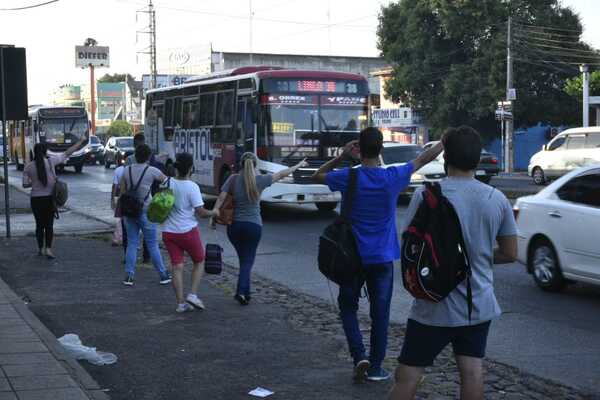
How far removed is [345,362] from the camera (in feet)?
23.7

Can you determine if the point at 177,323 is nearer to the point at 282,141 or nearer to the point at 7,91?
the point at 7,91

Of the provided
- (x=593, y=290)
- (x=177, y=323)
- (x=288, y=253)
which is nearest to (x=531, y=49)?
(x=288, y=253)

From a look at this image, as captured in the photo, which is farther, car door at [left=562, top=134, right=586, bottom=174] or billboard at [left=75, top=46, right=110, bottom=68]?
billboard at [left=75, top=46, right=110, bottom=68]

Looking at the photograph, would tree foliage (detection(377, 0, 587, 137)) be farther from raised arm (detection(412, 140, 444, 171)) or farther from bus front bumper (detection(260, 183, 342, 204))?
raised arm (detection(412, 140, 444, 171))

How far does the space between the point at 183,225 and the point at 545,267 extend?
419 cm

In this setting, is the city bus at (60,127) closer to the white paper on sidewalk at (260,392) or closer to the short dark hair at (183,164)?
the short dark hair at (183,164)

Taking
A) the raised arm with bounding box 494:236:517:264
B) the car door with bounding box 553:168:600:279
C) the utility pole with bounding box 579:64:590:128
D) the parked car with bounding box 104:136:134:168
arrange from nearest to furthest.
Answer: the raised arm with bounding box 494:236:517:264 < the car door with bounding box 553:168:600:279 < the utility pole with bounding box 579:64:590:128 < the parked car with bounding box 104:136:134:168

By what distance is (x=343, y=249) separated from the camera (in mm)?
6133

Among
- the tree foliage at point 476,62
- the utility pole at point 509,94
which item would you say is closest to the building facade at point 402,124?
the tree foliage at point 476,62

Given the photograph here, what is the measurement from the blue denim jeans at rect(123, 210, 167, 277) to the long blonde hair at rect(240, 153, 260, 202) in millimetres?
2228

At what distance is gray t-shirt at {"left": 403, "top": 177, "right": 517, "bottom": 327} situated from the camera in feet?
14.2

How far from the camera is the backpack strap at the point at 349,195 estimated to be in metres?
6.18

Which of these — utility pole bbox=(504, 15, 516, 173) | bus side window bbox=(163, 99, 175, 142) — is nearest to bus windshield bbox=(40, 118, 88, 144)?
bus side window bbox=(163, 99, 175, 142)

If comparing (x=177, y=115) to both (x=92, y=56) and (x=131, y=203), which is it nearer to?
(x=131, y=203)
